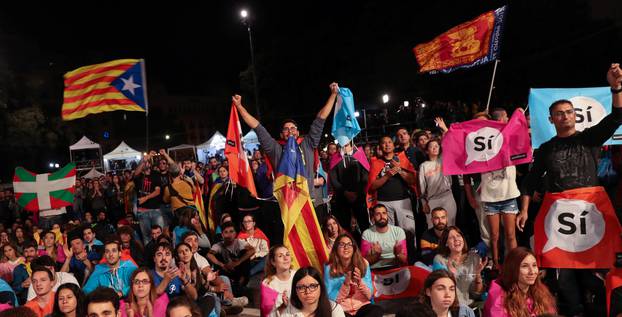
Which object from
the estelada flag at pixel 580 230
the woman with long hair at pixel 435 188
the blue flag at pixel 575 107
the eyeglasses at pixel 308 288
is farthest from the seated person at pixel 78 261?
the blue flag at pixel 575 107

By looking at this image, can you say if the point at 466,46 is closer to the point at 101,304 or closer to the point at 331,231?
the point at 331,231

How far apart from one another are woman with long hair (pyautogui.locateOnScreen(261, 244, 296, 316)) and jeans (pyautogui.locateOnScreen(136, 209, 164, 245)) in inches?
187

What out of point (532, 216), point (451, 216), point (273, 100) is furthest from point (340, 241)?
point (273, 100)

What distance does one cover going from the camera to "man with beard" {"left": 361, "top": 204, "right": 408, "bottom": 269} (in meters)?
5.80

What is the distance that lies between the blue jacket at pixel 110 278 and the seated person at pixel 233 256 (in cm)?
135

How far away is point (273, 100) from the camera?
28.7 m

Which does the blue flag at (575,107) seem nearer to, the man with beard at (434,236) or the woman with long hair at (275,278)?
the man with beard at (434,236)

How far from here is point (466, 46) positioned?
8703 millimetres

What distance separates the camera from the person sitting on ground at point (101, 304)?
12.5ft

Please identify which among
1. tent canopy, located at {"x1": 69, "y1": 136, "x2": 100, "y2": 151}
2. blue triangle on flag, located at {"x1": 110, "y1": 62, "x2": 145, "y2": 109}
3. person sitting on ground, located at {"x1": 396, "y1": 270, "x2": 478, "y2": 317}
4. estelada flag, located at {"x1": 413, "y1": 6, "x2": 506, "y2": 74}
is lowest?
person sitting on ground, located at {"x1": 396, "y1": 270, "x2": 478, "y2": 317}

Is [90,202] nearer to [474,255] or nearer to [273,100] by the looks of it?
[474,255]

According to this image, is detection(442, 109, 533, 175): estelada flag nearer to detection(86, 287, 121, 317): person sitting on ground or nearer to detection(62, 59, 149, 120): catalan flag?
detection(86, 287, 121, 317): person sitting on ground

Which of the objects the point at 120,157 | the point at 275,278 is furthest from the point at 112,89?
the point at 120,157

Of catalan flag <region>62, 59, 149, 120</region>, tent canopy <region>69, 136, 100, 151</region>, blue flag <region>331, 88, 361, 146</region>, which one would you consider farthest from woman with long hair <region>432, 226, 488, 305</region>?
tent canopy <region>69, 136, 100, 151</region>
